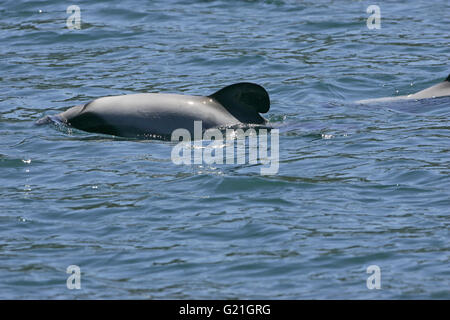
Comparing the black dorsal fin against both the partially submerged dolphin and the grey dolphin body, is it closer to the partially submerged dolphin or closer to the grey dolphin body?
the partially submerged dolphin

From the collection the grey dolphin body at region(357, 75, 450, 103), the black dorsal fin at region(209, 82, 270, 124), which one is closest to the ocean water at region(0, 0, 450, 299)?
the grey dolphin body at region(357, 75, 450, 103)

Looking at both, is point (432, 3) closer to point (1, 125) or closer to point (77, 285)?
point (1, 125)

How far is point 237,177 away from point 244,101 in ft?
6.22

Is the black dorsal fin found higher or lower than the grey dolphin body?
higher

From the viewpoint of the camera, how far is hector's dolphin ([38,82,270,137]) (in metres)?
9.75

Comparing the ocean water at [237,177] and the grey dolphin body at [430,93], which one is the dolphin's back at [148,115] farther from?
the grey dolphin body at [430,93]

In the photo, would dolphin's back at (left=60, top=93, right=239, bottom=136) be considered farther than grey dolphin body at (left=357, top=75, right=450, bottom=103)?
No

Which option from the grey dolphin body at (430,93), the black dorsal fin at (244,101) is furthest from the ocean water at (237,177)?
the black dorsal fin at (244,101)

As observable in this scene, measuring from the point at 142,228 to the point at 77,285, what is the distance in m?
1.04

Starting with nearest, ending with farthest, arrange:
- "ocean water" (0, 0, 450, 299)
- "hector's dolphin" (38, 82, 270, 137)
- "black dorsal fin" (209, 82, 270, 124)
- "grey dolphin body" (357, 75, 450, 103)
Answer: "ocean water" (0, 0, 450, 299) < "hector's dolphin" (38, 82, 270, 137) < "black dorsal fin" (209, 82, 270, 124) < "grey dolphin body" (357, 75, 450, 103)

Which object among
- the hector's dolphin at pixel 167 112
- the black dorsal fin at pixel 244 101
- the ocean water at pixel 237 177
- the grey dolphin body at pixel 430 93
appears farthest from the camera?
the grey dolphin body at pixel 430 93

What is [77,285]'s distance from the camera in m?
6.33

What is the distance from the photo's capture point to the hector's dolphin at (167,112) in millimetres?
9750

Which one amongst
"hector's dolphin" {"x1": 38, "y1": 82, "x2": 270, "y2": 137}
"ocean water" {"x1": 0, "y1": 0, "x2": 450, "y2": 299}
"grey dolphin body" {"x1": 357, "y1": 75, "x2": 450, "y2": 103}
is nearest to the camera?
"ocean water" {"x1": 0, "y1": 0, "x2": 450, "y2": 299}
